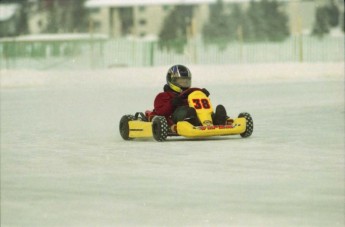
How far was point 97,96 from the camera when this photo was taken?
2269 centimetres

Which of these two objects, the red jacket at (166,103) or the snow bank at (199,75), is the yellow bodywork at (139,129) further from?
the snow bank at (199,75)

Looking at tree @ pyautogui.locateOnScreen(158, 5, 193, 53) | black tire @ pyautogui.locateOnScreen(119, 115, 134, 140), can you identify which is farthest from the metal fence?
black tire @ pyautogui.locateOnScreen(119, 115, 134, 140)

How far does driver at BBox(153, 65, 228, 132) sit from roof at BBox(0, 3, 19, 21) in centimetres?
5280

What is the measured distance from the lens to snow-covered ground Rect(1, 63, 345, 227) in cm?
851

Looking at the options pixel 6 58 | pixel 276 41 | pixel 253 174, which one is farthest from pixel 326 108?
pixel 276 41

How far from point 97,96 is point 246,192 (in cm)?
1346

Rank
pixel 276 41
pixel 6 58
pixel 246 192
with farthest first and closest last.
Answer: pixel 276 41 → pixel 6 58 → pixel 246 192

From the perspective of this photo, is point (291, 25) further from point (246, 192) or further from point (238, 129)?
point (246, 192)

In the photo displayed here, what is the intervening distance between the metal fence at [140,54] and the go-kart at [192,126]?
2573 cm

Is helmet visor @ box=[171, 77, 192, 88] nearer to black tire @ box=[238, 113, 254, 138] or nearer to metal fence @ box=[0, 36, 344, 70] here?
black tire @ box=[238, 113, 254, 138]

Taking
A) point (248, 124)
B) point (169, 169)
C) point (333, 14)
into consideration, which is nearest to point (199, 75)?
point (248, 124)

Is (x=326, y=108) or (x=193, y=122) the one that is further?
(x=326, y=108)

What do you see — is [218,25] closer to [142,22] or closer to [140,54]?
[140,54]

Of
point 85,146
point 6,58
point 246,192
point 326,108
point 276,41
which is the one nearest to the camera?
point 246,192
